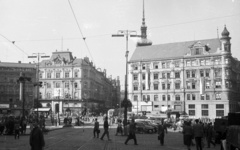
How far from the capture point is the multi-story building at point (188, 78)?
73312mm

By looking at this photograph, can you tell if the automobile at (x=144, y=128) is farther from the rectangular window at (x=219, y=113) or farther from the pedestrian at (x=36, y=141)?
the rectangular window at (x=219, y=113)

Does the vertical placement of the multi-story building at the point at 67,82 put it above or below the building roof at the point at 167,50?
below

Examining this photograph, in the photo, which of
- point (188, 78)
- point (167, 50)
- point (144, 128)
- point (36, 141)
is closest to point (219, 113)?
point (188, 78)

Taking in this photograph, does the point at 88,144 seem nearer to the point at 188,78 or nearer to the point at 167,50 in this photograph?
the point at 188,78

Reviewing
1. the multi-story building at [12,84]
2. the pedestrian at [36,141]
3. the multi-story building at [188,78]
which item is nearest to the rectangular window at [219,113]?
the multi-story building at [188,78]

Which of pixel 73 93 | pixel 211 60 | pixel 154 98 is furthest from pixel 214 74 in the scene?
pixel 73 93

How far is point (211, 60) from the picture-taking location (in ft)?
245

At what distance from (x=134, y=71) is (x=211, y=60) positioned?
69.8 feet

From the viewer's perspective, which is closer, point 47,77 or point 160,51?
point 160,51

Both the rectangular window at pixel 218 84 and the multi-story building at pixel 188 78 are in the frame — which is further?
the rectangular window at pixel 218 84

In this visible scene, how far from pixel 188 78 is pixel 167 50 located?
10.9m

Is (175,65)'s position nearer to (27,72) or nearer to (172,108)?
(172,108)

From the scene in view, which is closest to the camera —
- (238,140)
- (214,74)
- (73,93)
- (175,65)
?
(238,140)

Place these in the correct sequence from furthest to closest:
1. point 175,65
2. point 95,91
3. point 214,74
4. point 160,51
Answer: point 95,91 → point 160,51 → point 175,65 → point 214,74
